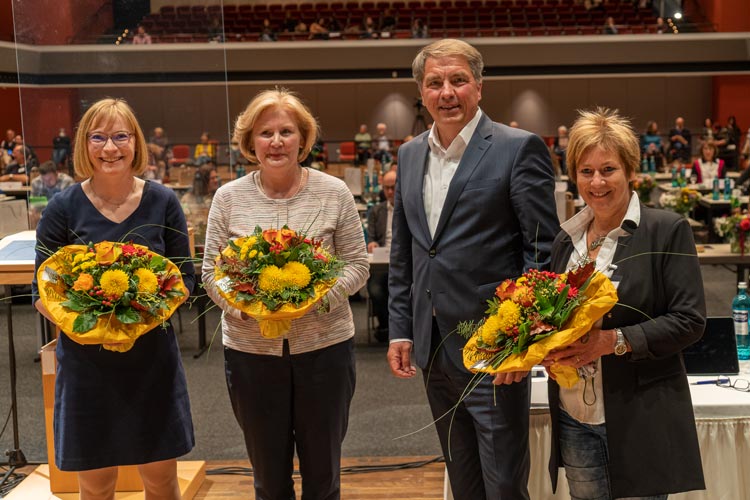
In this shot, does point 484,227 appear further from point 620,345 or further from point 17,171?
point 17,171

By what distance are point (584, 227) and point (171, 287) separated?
1133 mm

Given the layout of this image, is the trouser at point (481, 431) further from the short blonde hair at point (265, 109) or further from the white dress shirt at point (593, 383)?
the short blonde hair at point (265, 109)

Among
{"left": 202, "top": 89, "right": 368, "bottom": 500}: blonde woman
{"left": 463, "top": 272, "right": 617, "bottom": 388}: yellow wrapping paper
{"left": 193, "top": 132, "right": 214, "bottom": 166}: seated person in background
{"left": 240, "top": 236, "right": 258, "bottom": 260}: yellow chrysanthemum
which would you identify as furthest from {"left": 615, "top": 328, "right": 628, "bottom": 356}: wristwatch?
{"left": 193, "top": 132, "right": 214, "bottom": 166}: seated person in background

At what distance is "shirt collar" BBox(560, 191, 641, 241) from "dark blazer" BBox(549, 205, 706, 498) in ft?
0.03

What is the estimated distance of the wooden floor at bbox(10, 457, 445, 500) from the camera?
3717 mm

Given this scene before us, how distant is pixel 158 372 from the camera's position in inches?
102

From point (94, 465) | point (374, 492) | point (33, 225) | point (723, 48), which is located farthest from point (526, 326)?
point (723, 48)

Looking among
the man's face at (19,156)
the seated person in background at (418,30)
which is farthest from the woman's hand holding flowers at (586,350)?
the seated person in background at (418,30)

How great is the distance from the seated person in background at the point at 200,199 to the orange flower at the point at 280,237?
3.52m

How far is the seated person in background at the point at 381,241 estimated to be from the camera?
6465 millimetres

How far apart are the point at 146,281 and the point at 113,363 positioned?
1.23ft

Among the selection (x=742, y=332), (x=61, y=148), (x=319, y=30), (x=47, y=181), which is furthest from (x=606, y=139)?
(x=319, y=30)

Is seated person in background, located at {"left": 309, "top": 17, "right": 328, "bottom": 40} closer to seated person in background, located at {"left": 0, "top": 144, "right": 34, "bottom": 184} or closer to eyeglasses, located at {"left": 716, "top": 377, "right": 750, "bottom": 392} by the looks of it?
seated person in background, located at {"left": 0, "top": 144, "right": 34, "bottom": 184}

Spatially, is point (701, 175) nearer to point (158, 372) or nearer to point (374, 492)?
point (374, 492)
